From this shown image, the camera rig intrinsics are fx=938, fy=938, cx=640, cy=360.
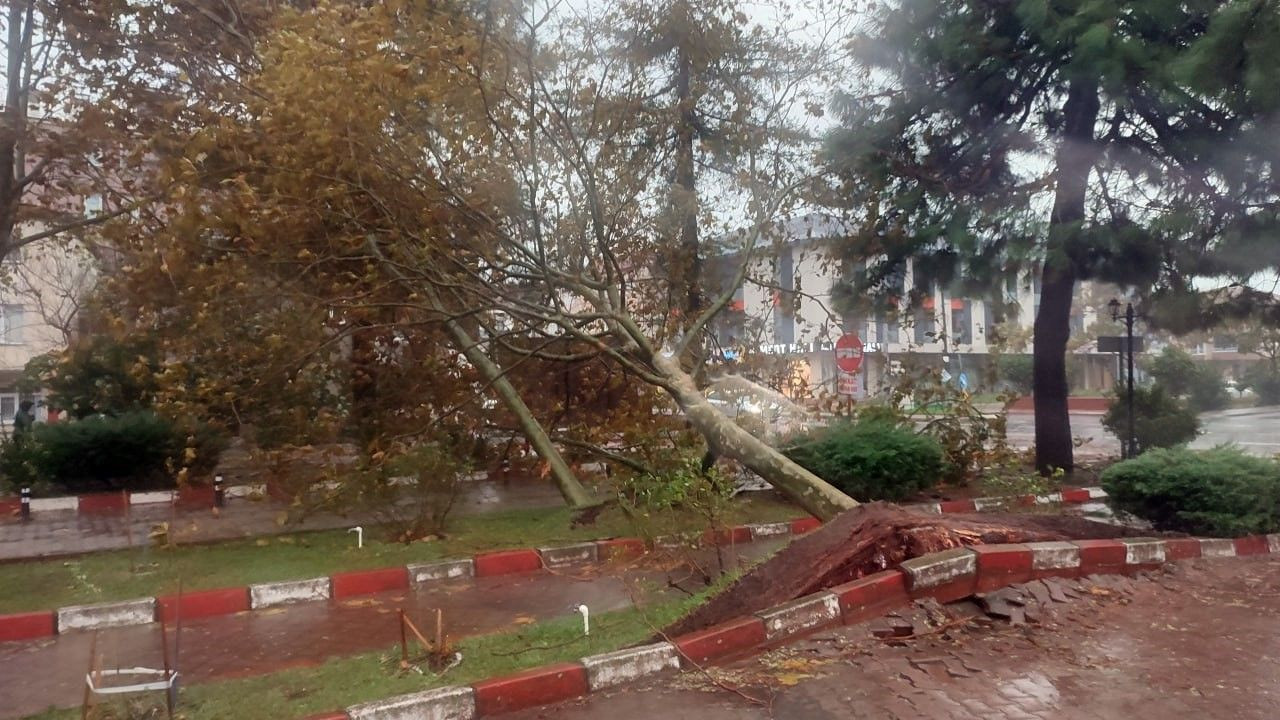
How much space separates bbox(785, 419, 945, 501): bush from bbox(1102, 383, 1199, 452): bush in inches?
251

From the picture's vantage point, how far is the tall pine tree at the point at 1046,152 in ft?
35.8

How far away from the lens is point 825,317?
12711 millimetres

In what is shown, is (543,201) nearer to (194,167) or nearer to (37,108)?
(194,167)

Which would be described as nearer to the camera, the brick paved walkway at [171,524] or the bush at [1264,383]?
the brick paved walkway at [171,524]

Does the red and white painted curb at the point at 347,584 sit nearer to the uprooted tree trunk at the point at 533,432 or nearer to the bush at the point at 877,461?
the bush at the point at 877,461

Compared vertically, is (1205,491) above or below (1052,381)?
below

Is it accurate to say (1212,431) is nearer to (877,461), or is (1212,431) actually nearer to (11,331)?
(877,461)

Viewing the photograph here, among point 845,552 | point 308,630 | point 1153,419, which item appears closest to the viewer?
point 845,552

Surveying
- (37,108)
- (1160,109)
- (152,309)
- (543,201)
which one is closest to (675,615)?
(543,201)

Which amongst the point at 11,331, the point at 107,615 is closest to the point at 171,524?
the point at 107,615

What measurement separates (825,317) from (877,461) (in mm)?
2614

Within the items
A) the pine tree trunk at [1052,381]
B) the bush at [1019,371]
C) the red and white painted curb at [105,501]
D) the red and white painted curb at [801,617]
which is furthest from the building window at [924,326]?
the red and white painted curb at [105,501]

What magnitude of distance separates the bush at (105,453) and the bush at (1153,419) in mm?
14651

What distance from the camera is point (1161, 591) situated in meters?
6.17
